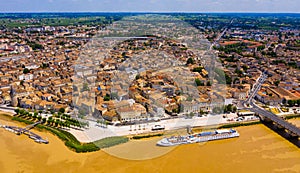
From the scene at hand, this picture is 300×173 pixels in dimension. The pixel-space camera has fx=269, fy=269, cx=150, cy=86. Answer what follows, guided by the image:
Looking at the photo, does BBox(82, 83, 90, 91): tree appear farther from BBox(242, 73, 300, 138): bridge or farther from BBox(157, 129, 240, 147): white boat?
BBox(242, 73, 300, 138): bridge

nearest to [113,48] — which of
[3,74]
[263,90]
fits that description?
[3,74]

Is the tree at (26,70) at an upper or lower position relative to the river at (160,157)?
upper

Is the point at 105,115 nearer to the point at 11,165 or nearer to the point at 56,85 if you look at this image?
the point at 11,165

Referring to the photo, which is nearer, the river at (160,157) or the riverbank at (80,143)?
the river at (160,157)

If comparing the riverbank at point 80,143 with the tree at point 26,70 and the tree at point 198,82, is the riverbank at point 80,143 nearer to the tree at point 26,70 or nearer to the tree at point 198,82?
the tree at point 198,82

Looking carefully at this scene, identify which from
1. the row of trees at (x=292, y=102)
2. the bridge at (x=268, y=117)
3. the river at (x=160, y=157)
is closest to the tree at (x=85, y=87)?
the river at (x=160, y=157)
